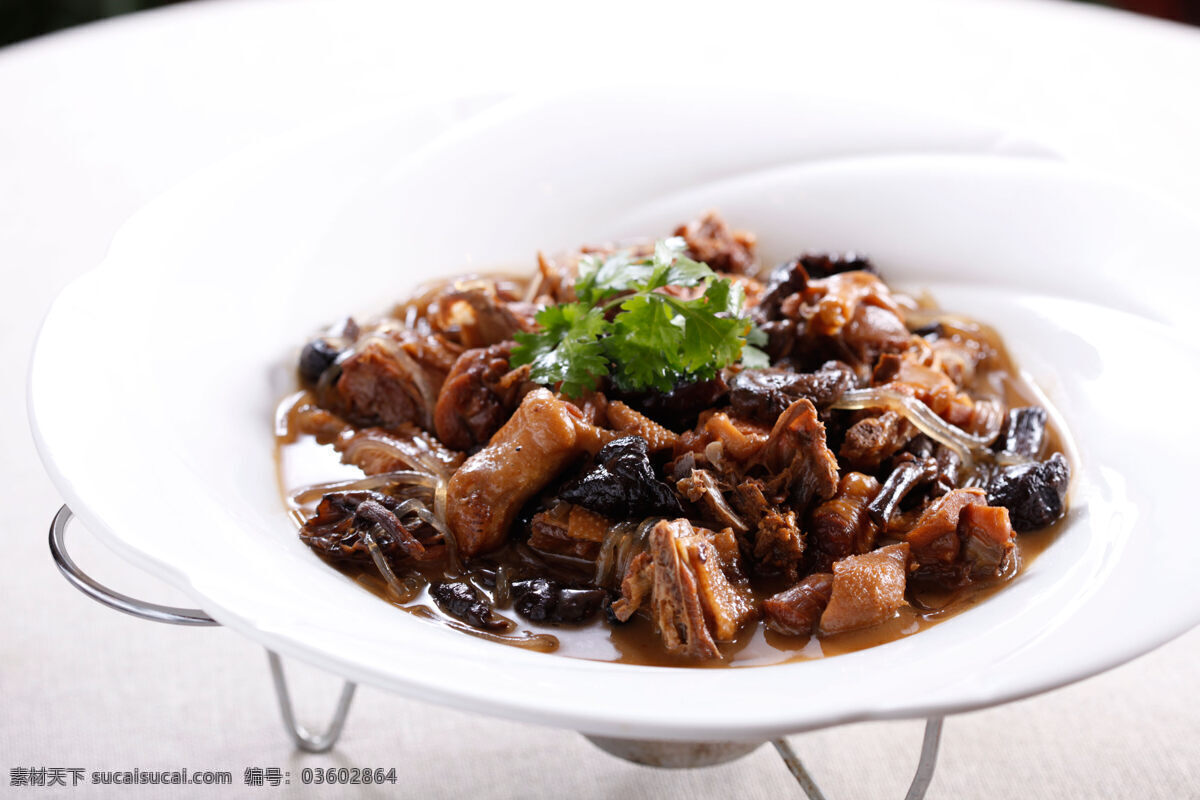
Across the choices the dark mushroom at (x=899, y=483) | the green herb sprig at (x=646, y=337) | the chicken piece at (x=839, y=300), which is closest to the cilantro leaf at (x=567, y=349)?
the green herb sprig at (x=646, y=337)

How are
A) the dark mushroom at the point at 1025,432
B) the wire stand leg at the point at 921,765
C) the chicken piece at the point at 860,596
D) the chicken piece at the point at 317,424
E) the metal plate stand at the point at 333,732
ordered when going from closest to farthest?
the metal plate stand at the point at 333,732 → the wire stand leg at the point at 921,765 → the chicken piece at the point at 860,596 → the dark mushroom at the point at 1025,432 → the chicken piece at the point at 317,424

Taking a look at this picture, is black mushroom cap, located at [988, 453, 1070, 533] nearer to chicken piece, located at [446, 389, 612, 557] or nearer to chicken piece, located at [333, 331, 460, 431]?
chicken piece, located at [446, 389, 612, 557]

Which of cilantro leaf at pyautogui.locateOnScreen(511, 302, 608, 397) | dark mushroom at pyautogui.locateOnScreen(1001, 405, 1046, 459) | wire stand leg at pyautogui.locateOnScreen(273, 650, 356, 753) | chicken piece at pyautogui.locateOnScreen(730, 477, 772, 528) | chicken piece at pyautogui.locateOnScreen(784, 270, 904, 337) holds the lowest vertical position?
wire stand leg at pyautogui.locateOnScreen(273, 650, 356, 753)

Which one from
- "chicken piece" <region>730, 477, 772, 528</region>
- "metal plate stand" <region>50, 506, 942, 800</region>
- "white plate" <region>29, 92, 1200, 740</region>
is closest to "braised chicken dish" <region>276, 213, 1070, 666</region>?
"chicken piece" <region>730, 477, 772, 528</region>

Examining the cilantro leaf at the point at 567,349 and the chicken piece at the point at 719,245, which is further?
the chicken piece at the point at 719,245

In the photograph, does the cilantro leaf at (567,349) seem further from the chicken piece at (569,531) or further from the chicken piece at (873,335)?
the chicken piece at (873,335)

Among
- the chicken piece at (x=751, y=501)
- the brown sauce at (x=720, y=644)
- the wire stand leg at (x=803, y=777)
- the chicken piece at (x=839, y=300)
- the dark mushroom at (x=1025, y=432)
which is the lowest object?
the wire stand leg at (x=803, y=777)

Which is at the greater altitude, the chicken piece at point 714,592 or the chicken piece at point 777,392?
the chicken piece at point 777,392
